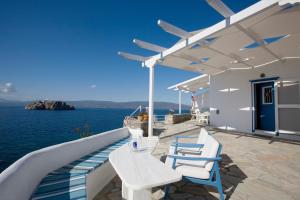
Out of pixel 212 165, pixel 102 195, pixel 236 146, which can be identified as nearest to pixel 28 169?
pixel 102 195

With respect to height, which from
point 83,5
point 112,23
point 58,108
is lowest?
point 58,108

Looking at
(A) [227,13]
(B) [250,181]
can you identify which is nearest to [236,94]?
(A) [227,13]

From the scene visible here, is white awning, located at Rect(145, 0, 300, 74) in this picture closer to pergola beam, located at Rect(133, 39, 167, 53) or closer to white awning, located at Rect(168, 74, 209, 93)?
pergola beam, located at Rect(133, 39, 167, 53)

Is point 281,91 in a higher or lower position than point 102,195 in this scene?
higher

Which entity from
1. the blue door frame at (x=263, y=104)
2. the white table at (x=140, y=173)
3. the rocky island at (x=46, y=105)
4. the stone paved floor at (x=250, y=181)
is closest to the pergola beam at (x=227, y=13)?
the white table at (x=140, y=173)

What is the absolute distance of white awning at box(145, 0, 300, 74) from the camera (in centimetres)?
287

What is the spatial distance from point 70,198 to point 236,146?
4.69m

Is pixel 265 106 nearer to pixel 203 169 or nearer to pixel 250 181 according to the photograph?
pixel 250 181

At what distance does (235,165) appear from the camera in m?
3.48

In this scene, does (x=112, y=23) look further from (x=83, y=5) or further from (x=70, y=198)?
(x=70, y=198)

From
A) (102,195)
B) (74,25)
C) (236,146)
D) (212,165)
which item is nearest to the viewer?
(212,165)

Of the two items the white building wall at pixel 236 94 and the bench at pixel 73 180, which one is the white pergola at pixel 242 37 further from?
the bench at pixel 73 180

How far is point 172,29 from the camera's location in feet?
11.9

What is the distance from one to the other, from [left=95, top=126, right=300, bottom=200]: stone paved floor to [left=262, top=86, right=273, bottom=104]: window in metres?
2.97
